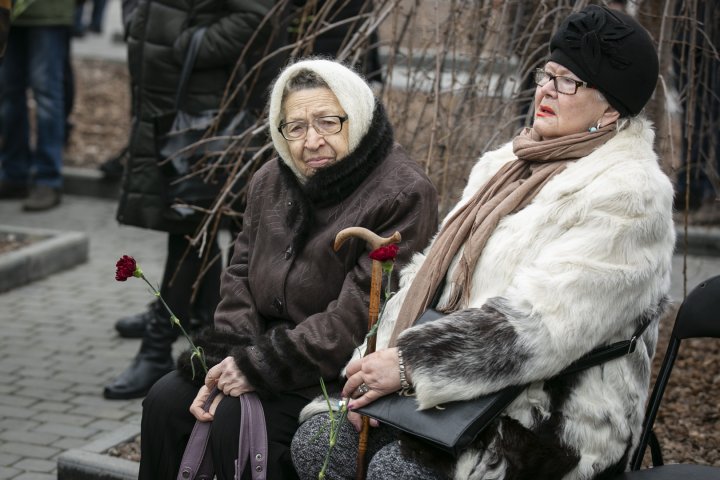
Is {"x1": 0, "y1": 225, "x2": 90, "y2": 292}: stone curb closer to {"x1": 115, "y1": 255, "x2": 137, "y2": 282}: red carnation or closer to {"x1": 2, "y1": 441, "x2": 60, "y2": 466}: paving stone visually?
{"x1": 2, "y1": 441, "x2": 60, "y2": 466}: paving stone

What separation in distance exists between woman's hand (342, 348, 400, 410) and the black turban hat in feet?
3.04

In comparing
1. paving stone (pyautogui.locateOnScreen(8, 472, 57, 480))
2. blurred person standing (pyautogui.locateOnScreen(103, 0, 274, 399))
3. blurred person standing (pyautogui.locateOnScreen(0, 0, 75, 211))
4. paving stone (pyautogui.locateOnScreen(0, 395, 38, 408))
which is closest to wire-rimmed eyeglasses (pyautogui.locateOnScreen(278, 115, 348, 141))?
blurred person standing (pyautogui.locateOnScreen(103, 0, 274, 399))

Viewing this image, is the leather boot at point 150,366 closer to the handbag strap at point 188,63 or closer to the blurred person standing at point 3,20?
the handbag strap at point 188,63

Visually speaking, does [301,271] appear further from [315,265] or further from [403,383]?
[403,383]

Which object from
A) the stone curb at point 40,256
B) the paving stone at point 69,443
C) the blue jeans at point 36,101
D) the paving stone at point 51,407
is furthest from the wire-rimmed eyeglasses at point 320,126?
the blue jeans at point 36,101

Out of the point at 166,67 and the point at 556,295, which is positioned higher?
the point at 166,67

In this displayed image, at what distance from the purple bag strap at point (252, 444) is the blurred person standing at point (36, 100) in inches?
214

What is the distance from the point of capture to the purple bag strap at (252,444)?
345 centimetres

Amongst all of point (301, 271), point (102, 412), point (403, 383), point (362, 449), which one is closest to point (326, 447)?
point (362, 449)

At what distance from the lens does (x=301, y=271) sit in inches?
147

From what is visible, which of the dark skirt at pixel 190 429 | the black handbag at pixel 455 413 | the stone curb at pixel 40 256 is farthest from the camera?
the stone curb at pixel 40 256

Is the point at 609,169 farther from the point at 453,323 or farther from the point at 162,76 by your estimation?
the point at 162,76

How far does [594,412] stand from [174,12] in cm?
290

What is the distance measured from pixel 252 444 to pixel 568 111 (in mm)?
1321
